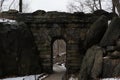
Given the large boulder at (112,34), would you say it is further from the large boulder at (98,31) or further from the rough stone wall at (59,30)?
the rough stone wall at (59,30)

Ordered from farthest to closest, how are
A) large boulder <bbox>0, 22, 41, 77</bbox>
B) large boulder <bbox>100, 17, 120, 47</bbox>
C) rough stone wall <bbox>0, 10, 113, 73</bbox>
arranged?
1. rough stone wall <bbox>0, 10, 113, 73</bbox>
2. large boulder <bbox>0, 22, 41, 77</bbox>
3. large boulder <bbox>100, 17, 120, 47</bbox>

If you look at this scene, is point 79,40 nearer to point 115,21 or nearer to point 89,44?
point 89,44

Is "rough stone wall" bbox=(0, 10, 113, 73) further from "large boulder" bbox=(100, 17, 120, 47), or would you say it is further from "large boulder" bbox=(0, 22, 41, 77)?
"large boulder" bbox=(100, 17, 120, 47)

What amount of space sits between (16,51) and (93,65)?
6763 mm

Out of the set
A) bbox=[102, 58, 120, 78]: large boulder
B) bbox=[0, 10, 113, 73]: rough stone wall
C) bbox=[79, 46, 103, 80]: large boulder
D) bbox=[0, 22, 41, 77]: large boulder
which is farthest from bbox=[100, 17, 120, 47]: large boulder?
bbox=[0, 22, 41, 77]: large boulder

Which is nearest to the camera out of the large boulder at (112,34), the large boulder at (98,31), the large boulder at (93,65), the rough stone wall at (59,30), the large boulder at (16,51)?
the large boulder at (93,65)

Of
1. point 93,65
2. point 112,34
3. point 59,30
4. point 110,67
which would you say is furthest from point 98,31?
point 110,67

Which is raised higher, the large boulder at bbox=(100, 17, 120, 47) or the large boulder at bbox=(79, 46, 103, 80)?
the large boulder at bbox=(100, 17, 120, 47)

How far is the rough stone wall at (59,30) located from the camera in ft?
74.1

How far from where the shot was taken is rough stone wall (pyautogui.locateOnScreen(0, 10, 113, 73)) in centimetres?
2259

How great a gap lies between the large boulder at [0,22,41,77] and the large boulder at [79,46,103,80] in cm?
534

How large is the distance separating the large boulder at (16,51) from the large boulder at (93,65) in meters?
5.34

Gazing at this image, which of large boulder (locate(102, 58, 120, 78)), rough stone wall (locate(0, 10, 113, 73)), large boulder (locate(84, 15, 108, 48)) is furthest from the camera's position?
rough stone wall (locate(0, 10, 113, 73))

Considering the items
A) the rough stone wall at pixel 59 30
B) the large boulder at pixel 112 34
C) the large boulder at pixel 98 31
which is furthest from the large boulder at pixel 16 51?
the large boulder at pixel 112 34
